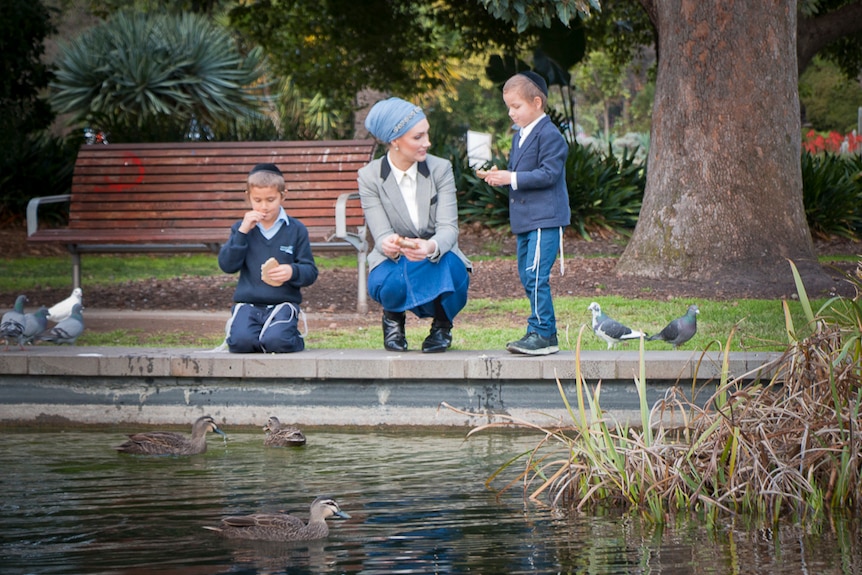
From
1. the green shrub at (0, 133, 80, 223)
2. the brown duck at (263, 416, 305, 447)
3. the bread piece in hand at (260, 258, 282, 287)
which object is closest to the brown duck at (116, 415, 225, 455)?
the brown duck at (263, 416, 305, 447)

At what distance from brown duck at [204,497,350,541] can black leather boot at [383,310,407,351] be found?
2945 millimetres

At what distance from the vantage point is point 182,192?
40.2 feet

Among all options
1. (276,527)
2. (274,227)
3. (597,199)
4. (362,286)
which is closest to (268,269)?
(274,227)

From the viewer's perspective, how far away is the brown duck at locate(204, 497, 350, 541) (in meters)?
5.05

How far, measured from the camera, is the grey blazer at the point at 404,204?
7805 mm

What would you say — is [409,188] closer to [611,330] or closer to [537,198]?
[537,198]

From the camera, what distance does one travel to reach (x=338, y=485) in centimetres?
606

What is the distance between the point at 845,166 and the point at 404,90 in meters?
9.25

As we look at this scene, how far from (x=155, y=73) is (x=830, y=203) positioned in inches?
608

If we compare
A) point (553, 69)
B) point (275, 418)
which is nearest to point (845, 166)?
point (553, 69)

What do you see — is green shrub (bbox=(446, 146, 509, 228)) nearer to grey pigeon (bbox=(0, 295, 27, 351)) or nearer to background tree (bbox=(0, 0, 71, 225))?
background tree (bbox=(0, 0, 71, 225))

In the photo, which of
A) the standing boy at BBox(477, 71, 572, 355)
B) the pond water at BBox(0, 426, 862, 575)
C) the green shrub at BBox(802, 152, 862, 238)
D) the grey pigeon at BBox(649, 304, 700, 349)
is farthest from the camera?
the green shrub at BBox(802, 152, 862, 238)

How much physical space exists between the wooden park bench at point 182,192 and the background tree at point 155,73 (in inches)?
535

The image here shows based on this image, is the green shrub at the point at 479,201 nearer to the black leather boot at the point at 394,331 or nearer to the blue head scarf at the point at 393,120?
the black leather boot at the point at 394,331
